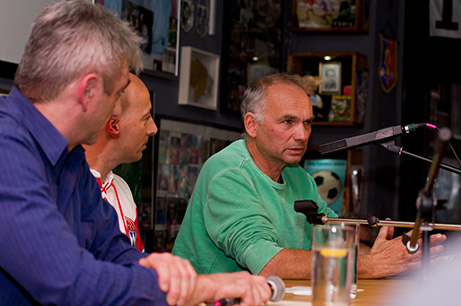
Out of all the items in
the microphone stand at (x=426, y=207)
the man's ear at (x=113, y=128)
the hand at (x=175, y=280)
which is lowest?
the hand at (x=175, y=280)

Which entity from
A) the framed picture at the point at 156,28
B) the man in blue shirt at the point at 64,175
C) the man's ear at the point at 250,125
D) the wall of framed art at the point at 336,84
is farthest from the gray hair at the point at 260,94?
the wall of framed art at the point at 336,84

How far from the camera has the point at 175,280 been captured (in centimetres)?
139

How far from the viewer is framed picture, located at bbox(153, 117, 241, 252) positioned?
364 centimetres

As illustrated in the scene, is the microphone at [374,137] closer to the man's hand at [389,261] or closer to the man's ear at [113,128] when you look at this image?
the man's hand at [389,261]

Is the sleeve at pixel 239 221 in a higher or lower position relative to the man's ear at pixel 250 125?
lower

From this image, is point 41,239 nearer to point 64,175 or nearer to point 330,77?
point 64,175

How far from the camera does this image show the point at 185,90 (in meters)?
3.79

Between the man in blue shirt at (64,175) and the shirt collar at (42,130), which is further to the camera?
the shirt collar at (42,130)

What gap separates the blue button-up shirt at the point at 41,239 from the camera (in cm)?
129

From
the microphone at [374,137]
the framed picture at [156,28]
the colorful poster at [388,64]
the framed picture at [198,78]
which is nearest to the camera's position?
the microphone at [374,137]

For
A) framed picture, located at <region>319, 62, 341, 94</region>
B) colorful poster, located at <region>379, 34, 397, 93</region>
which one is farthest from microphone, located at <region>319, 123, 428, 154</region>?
colorful poster, located at <region>379, 34, 397, 93</region>

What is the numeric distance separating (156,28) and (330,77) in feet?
6.07

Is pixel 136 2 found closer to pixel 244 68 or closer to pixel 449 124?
pixel 244 68

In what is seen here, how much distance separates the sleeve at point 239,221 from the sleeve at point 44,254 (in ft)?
3.02
